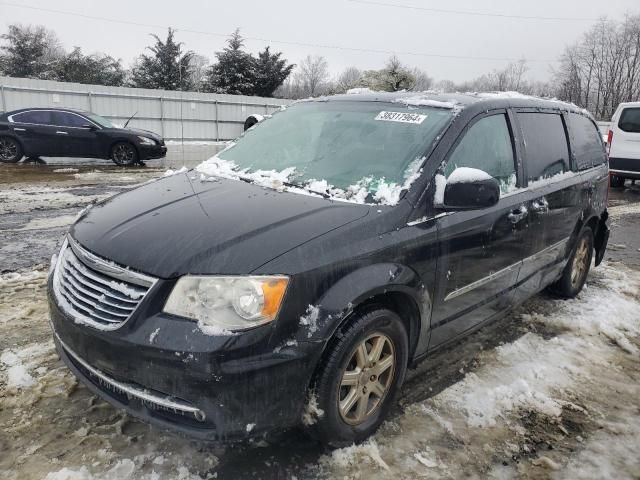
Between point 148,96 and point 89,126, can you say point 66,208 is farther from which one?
point 148,96

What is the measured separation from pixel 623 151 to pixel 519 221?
10511mm

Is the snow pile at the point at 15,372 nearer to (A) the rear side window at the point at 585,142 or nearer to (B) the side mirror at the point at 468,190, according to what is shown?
(B) the side mirror at the point at 468,190

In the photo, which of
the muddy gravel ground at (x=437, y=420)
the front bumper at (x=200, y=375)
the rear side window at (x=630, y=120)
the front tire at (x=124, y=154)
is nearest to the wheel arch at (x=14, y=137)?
the front tire at (x=124, y=154)

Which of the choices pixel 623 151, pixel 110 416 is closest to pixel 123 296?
pixel 110 416

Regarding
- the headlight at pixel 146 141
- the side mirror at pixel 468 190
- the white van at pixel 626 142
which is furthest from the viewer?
the headlight at pixel 146 141

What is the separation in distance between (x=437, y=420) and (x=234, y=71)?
33796 mm

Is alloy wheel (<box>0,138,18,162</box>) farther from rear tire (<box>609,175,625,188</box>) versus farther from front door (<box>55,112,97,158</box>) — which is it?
rear tire (<box>609,175,625,188</box>)

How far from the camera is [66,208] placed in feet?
25.5

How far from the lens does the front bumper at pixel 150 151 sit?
14.1 m

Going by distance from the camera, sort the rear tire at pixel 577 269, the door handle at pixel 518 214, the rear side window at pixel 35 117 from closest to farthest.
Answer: the door handle at pixel 518 214 < the rear tire at pixel 577 269 < the rear side window at pixel 35 117

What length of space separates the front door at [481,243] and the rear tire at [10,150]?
13738 millimetres

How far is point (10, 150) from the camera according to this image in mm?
13562

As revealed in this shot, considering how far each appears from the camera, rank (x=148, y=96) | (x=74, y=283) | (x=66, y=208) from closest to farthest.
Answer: (x=74, y=283) < (x=66, y=208) < (x=148, y=96)

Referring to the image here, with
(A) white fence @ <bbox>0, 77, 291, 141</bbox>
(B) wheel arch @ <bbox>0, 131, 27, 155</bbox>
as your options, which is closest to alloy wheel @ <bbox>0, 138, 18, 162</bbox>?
(B) wheel arch @ <bbox>0, 131, 27, 155</bbox>
